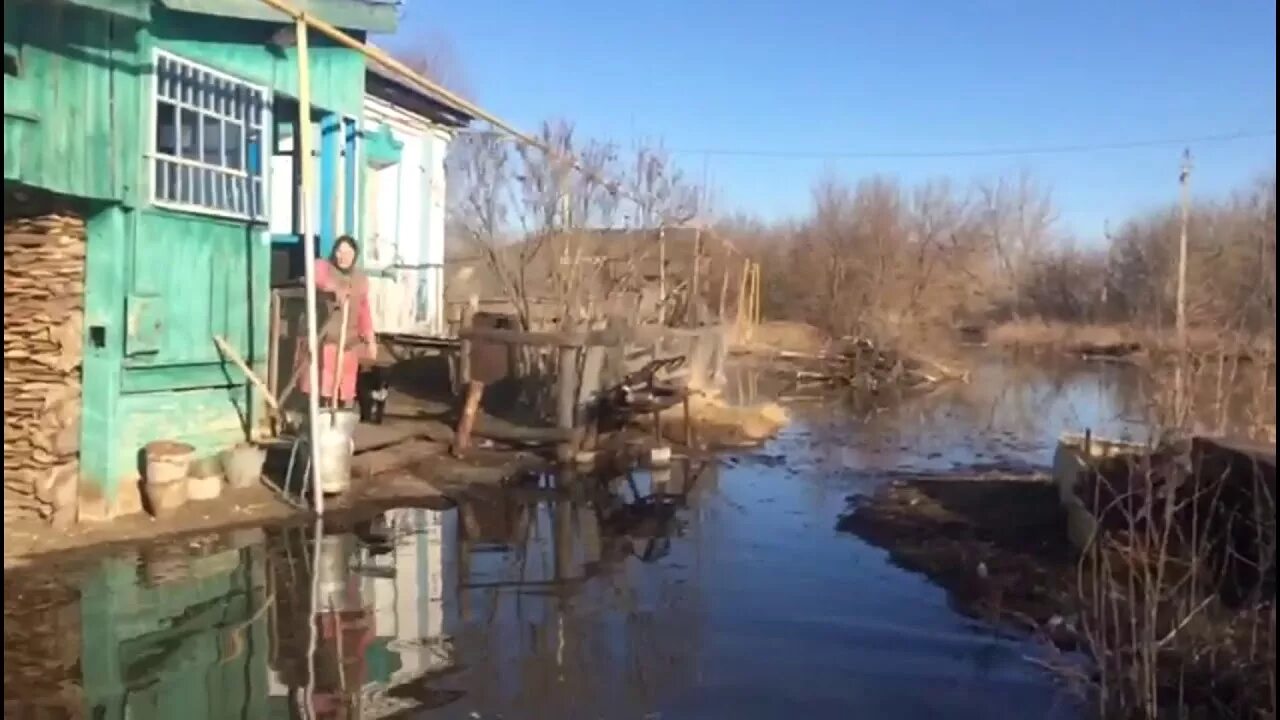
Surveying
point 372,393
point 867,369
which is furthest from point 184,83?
point 867,369

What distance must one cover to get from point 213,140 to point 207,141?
9 centimetres

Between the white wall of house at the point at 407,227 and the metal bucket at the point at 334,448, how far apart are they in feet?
21.4

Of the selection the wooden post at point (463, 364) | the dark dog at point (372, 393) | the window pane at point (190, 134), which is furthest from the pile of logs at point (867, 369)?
the window pane at point (190, 134)

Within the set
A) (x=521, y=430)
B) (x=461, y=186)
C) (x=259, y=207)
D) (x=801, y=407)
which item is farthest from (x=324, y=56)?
(x=801, y=407)

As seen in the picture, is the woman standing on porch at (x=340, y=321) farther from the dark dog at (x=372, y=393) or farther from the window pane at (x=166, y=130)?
the dark dog at (x=372, y=393)

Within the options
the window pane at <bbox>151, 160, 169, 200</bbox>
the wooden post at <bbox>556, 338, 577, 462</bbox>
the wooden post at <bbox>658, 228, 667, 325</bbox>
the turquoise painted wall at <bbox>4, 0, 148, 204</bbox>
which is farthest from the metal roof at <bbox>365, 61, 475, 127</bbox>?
the turquoise painted wall at <bbox>4, 0, 148, 204</bbox>

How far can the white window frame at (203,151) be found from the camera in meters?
10.6

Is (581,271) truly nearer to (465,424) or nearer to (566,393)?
(566,393)

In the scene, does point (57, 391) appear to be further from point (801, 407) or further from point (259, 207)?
point (801, 407)

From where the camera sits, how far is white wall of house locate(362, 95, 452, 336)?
59.8ft

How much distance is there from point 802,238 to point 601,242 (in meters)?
32.9

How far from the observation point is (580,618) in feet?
26.9

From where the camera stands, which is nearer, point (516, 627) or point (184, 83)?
point (516, 627)

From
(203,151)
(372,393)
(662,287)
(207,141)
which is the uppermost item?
(207,141)
